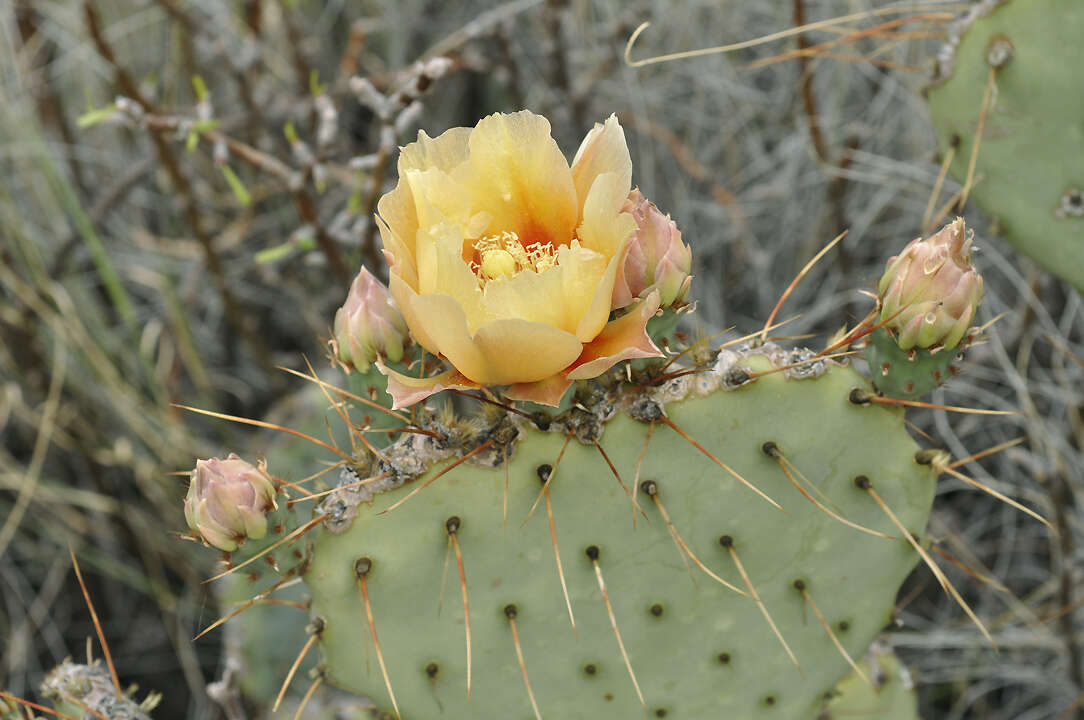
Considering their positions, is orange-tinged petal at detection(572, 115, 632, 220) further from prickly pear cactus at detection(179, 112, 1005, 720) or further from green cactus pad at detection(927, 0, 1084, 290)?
green cactus pad at detection(927, 0, 1084, 290)

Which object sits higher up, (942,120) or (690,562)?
(942,120)

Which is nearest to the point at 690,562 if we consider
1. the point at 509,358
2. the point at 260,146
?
the point at 509,358

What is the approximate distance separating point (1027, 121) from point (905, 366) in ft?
1.37

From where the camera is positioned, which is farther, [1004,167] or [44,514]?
[44,514]

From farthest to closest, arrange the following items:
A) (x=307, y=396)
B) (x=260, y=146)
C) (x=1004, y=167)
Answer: (x=260, y=146), (x=307, y=396), (x=1004, y=167)

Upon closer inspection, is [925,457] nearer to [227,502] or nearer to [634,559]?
[634,559]

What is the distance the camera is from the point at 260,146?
1.62 meters

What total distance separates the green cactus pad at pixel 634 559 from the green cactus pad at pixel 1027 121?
0.39 metres

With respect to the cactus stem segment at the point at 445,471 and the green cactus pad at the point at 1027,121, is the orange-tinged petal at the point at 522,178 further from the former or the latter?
the green cactus pad at the point at 1027,121

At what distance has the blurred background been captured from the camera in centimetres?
151

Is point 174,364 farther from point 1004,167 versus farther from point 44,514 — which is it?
point 1004,167

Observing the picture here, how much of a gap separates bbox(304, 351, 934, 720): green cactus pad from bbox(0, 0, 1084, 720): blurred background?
0.64 meters

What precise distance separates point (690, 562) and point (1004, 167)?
1.91 ft

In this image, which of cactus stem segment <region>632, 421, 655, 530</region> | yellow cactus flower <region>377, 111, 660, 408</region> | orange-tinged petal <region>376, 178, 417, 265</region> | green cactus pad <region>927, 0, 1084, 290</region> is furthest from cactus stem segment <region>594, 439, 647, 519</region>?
green cactus pad <region>927, 0, 1084, 290</region>
